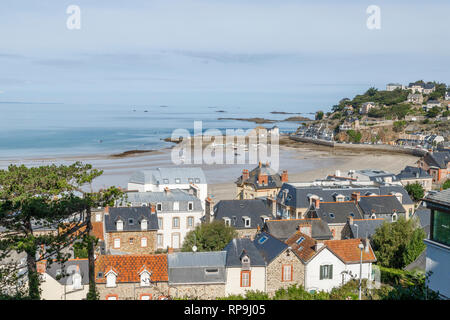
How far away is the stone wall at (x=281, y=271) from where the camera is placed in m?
21.7

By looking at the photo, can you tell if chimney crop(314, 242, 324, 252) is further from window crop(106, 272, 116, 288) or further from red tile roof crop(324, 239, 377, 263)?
window crop(106, 272, 116, 288)

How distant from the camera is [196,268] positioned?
2131 cm

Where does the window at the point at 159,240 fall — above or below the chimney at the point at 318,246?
below

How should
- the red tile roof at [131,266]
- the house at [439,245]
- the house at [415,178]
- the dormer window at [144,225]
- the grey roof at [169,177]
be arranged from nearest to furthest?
the house at [439,245] → the red tile roof at [131,266] → the dormer window at [144,225] → the grey roof at [169,177] → the house at [415,178]

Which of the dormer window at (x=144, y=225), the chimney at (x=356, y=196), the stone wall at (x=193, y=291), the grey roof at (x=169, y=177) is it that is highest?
the grey roof at (x=169, y=177)

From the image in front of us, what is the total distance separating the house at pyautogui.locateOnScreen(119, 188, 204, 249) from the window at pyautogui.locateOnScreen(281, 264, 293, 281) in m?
11.6

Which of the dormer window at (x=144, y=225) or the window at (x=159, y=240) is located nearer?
the dormer window at (x=144, y=225)

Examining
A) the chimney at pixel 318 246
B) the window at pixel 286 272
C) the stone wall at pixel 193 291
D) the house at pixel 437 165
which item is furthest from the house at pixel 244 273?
the house at pixel 437 165

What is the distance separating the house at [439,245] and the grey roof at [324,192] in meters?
22.9

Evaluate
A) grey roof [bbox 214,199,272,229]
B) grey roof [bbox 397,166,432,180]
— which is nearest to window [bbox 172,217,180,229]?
grey roof [bbox 214,199,272,229]

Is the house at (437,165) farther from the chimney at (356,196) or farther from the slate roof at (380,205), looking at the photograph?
the chimney at (356,196)
